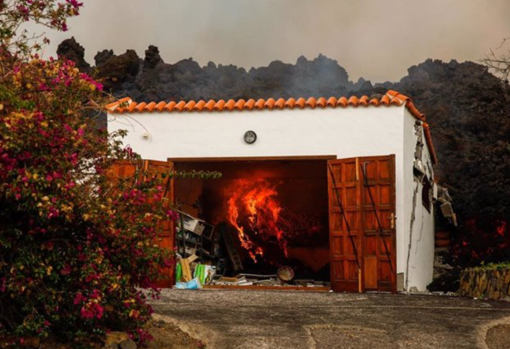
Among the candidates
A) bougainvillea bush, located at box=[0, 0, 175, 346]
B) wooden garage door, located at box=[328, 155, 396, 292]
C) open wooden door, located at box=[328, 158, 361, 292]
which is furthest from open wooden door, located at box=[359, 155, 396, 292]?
bougainvillea bush, located at box=[0, 0, 175, 346]

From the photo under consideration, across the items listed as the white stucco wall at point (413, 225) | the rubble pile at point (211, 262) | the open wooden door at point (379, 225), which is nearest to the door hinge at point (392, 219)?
the open wooden door at point (379, 225)

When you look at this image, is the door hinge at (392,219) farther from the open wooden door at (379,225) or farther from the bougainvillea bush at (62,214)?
the bougainvillea bush at (62,214)

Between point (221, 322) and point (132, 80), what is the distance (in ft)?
80.4

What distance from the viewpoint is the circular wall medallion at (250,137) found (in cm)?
1334

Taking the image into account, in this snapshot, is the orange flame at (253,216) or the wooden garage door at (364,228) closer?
the wooden garage door at (364,228)

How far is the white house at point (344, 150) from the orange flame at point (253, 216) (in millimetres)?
4212

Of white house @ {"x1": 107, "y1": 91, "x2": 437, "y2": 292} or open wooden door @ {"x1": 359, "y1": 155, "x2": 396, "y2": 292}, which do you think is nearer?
open wooden door @ {"x1": 359, "y1": 155, "x2": 396, "y2": 292}

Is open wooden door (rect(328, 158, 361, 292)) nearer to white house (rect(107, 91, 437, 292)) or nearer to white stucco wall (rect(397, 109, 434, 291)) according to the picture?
white house (rect(107, 91, 437, 292))

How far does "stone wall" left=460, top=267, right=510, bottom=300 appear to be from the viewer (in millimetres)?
11469

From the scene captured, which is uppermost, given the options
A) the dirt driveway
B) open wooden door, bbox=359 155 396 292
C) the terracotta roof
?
the terracotta roof

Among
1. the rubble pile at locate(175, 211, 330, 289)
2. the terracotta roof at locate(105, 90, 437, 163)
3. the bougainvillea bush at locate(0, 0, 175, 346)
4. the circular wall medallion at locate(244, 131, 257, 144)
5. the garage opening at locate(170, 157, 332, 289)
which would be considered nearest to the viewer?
the bougainvillea bush at locate(0, 0, 175, 346)

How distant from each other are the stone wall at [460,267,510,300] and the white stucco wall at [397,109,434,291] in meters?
1.08

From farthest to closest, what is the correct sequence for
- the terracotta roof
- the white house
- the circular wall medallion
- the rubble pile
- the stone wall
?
the circular wall medallion → the rubble pile → the terracotta roof → the white house → the stone wall

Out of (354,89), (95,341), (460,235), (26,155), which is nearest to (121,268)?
(95,341)
